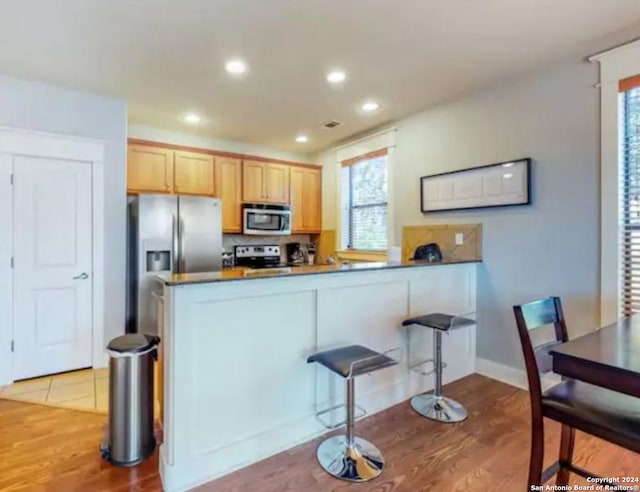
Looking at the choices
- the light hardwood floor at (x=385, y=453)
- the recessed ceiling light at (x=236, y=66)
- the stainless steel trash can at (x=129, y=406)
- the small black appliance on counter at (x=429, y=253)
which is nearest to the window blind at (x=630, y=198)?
Result: the light hardwood floor at (x=385, y=453)

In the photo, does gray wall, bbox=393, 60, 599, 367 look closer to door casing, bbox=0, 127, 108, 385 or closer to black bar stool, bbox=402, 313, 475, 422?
black bar stool, bbox=402, 313, 475, 422

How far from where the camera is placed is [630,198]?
239 cm

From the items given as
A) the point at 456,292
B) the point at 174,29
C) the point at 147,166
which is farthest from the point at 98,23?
the point at 456,292

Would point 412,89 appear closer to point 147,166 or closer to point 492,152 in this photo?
point 492,152

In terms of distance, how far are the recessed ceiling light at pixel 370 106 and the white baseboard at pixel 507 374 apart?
8.48ft

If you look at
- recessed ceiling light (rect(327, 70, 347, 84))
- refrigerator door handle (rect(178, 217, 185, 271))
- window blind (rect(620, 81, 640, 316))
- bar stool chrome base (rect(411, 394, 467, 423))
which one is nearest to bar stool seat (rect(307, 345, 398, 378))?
bar stool chrome base (rect(411, 394, 467, 423))

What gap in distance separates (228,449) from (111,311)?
2217 millimetres

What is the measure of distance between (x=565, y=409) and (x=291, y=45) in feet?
8.26

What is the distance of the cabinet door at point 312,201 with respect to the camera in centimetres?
528

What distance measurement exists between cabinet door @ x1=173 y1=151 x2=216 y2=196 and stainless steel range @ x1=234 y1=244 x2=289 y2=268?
2.99 feet

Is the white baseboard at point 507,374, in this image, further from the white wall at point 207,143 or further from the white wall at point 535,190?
the white wall at point 207,143

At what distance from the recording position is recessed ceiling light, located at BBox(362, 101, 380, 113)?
349 cm

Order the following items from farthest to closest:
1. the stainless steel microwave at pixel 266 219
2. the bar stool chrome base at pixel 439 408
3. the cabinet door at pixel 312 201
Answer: the cabinet door at pixel 312 201 < the stainless steel microwave at pixel 266 219 < the bar stool chrome base at pixel 439 408

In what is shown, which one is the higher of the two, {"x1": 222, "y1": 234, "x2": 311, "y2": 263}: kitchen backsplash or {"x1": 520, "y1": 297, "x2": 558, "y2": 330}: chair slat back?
{"x1": 222, "y1": 234, "x2": 311, "y2": 263}: kitchen backsplash
